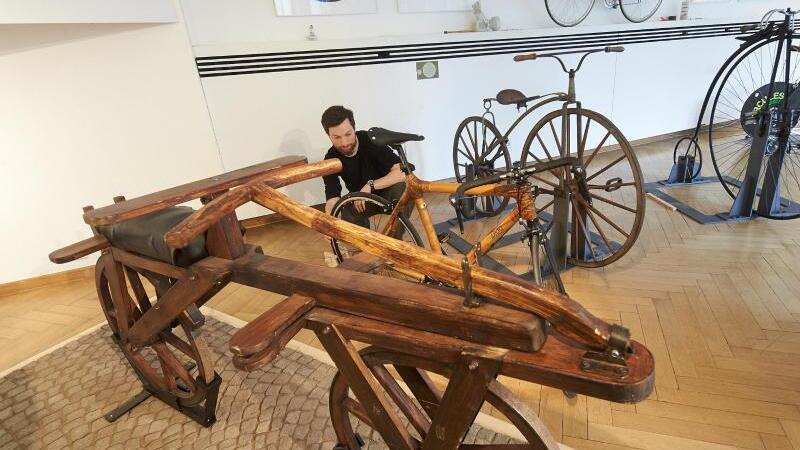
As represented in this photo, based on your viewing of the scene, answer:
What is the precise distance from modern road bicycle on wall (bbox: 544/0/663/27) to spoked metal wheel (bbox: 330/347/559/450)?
15.8 ft

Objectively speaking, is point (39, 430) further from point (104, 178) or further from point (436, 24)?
point (436, 24)

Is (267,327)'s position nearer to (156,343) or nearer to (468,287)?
(468,287)

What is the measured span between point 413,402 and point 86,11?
316 cm

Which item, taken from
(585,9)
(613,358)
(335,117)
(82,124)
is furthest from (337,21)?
(613,358)

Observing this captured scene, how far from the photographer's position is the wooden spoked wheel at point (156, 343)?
188cm

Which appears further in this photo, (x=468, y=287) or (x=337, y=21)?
(x=337, y=21)

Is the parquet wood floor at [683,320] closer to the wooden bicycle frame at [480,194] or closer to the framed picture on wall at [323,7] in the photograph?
the wooden bicycle frame at [480,194]

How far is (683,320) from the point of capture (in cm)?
236

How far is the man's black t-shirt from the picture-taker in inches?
126

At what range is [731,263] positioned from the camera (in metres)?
2.86

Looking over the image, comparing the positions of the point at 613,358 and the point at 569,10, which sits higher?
the point at 569,10

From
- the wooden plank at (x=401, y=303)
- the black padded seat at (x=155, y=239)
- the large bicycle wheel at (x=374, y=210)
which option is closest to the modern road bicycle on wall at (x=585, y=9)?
the large bicycle wheel at (x=374, y=210)

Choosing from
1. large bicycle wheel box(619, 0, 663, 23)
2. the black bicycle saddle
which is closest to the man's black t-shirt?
the black bicycle saddle

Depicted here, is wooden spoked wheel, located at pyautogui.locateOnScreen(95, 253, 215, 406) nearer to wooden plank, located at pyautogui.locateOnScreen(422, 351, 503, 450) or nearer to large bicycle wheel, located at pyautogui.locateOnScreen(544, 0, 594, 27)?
wooden plank, located at pyautogui.locateOnScreen(422, 351, 503, 450)
